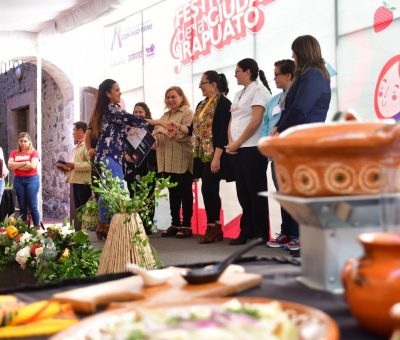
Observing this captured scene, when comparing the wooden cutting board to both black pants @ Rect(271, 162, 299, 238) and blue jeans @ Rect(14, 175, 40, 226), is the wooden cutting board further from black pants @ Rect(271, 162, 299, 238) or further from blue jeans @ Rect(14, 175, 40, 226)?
blue jeans @ Rect(14, 175, 40, 226)

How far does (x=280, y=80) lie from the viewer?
12.2 feet

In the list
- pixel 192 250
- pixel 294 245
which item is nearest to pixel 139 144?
pixel 192 250

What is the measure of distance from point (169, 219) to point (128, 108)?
1.40 meters

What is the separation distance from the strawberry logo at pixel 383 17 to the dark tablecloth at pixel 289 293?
8.55 feet

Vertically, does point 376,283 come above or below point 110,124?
below

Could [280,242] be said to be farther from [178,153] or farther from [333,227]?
[333,227]

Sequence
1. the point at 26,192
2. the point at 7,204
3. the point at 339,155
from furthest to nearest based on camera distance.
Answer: the point at 7,204
the point at 26,192
the point at 339,155

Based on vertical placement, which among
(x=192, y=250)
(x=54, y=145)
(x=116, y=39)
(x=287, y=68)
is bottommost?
(x=192, y=250)

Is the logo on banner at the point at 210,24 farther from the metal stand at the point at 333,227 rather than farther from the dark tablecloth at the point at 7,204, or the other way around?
the metal stand at the point at 333,227

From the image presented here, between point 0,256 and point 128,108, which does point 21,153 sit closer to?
point 128,108

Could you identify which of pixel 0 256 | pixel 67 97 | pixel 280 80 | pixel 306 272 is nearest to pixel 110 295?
pixel 306 272

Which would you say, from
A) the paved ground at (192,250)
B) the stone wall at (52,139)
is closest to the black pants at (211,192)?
the paved ground at (192,250)

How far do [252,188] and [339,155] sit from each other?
10.2 ft

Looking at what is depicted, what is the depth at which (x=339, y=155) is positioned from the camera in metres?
0.83
